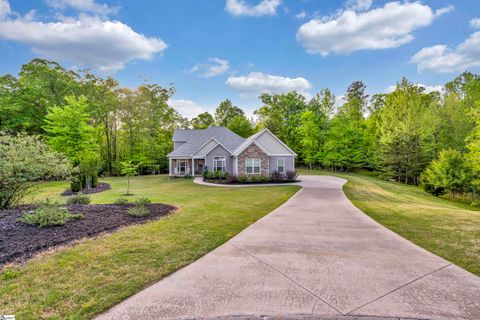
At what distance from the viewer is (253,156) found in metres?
21.7

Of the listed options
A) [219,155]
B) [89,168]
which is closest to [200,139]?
[219,155]

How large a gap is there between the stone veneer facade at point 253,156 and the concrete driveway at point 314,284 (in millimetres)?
16098

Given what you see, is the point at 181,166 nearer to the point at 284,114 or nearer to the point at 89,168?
the point at 89,168

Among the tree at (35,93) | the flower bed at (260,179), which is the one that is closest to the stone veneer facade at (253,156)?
the flower bed at (260,179)

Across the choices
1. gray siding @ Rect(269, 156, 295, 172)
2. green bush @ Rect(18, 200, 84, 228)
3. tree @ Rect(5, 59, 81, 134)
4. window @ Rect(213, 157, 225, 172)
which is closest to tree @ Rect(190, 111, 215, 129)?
tree @ Rect(5, 59, 81, 134)

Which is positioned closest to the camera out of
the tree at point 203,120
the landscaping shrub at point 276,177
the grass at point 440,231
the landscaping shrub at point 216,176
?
the grass at point 440,231

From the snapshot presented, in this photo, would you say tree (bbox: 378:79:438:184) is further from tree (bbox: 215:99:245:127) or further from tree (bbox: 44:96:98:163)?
tree (bbox: 44:96:98:163)

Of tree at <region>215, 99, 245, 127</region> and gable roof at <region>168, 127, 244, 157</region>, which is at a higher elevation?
tree at <region>215, 99, 245, 127</region>

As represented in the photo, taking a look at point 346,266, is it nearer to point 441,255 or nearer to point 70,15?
point 441,255

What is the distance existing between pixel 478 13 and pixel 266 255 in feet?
62.1

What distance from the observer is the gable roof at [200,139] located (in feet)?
88.9

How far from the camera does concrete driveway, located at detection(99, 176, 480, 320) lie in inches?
108

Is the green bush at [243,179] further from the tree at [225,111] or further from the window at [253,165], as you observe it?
the tree at [225,111]

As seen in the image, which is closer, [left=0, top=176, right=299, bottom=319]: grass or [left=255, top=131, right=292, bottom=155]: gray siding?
[left=0, top=176, right=299, bottom=319]: grass
